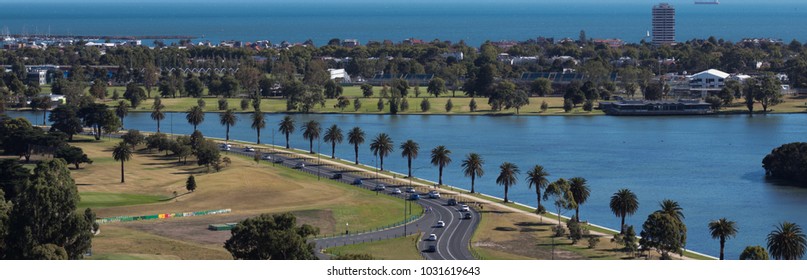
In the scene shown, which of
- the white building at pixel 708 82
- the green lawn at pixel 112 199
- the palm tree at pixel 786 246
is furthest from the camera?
the white building at pixel 708 82

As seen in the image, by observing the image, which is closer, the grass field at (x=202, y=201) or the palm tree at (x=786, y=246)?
the palm tree at (x=786, y=246)

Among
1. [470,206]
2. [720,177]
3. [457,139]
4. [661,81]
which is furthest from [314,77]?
[470,206]

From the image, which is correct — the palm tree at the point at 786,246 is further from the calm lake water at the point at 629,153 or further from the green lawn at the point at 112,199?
the green lawn at the point at 112,199

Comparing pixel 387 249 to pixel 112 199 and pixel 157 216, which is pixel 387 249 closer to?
pixel 157 216

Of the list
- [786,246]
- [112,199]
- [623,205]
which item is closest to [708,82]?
[623,205]

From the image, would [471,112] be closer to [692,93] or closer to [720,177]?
[692,93]

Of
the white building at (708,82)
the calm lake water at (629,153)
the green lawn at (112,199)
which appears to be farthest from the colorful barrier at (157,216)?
the white building at (708,82)
